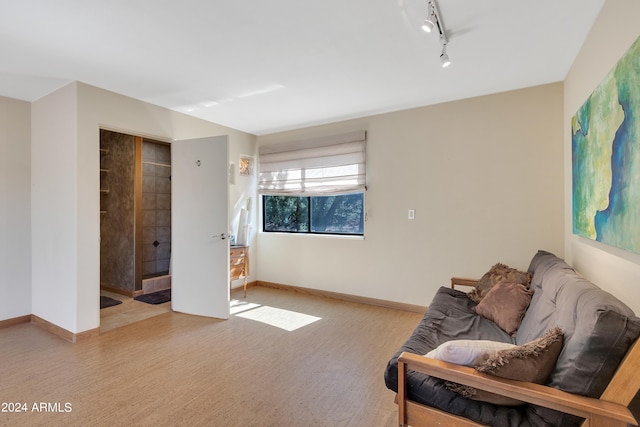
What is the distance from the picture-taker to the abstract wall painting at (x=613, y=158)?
4.50ft

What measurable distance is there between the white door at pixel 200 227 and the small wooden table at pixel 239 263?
65cm

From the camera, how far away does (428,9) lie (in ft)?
6.00

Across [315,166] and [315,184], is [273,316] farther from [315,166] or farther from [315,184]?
[315,166]

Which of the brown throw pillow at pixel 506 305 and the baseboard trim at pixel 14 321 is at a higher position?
the brown throw pillow at pixel 506 305

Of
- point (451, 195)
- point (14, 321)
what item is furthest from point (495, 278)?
point (14, 321)

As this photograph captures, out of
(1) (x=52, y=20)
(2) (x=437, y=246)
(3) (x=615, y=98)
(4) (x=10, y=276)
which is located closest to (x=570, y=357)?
(3) (x=615, y=98)

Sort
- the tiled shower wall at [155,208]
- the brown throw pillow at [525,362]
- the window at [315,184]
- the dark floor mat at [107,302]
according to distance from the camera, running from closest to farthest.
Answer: the brown throw pillow at [525,362] < the dark floor mat at [107,302] < the window at [315,184] < the tiled shower wall at [155,208]

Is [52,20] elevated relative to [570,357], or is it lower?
elevated

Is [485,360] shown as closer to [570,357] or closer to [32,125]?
[570,357]

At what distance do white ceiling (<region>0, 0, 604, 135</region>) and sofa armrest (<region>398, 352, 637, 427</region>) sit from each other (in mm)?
1973

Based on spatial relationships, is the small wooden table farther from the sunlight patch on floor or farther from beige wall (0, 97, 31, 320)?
beige wall (0, 97, 31, 320)

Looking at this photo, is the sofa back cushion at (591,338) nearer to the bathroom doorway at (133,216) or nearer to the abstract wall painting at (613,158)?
the abstract wall painting at (613,158)

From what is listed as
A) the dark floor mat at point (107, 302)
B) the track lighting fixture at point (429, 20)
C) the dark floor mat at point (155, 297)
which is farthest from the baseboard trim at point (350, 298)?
the track lighting fixture at point (429, 20)

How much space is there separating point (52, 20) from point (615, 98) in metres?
3.28
